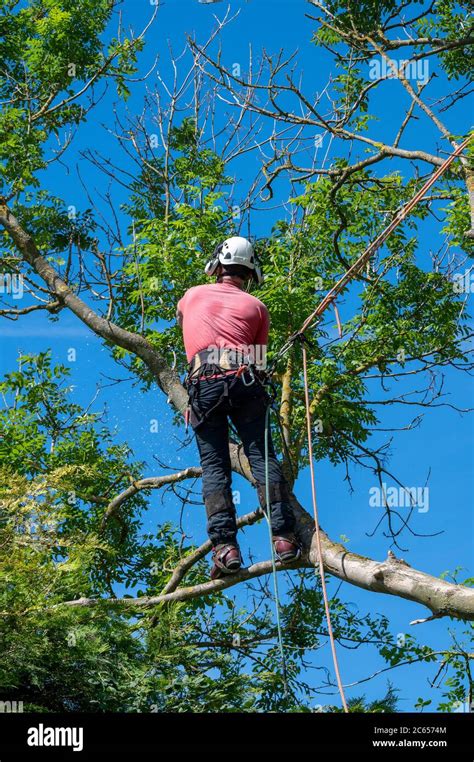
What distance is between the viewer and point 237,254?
648 cm

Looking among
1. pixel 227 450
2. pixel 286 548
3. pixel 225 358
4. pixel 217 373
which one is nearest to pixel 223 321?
pixel 225 358

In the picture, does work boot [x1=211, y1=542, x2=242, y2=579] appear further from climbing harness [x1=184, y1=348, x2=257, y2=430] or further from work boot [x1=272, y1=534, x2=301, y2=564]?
climbing harness [x1=184, y1=348, x2=257, y2=430]

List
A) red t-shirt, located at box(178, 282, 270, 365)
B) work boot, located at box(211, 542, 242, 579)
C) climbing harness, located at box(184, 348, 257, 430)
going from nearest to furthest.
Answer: work boot, located at box(211, 542, 242, 579)
climbing harness, located at box(184, 348, 257, 430)
red t-shirt, located at box(178, 282, 270, 365)

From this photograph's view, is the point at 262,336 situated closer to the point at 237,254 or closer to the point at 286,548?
the point at 237,254

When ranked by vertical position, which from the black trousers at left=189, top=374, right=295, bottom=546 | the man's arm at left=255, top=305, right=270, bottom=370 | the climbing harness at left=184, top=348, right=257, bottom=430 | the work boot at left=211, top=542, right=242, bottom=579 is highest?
the man's arm at left=255, top=305, right=270, bottom=370

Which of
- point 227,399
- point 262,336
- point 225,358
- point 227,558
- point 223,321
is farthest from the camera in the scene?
point 262,336

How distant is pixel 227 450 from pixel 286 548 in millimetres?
700

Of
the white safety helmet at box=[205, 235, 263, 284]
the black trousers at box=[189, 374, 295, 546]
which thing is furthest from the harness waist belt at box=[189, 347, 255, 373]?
the white safety helmet at box=[205, 235, 263, 284]

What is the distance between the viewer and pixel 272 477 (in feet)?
19.8

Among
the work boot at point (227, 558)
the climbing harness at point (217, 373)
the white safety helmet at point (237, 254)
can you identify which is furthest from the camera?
the white safety helmet at point (237, 254)

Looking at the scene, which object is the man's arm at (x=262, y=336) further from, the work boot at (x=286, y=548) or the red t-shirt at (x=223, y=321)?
the work boot at (x=286, y=548)

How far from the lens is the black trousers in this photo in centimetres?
593

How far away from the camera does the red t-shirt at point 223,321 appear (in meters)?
6.27

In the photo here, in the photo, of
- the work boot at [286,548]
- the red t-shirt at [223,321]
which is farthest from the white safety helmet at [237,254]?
the work boot at [286,548]
